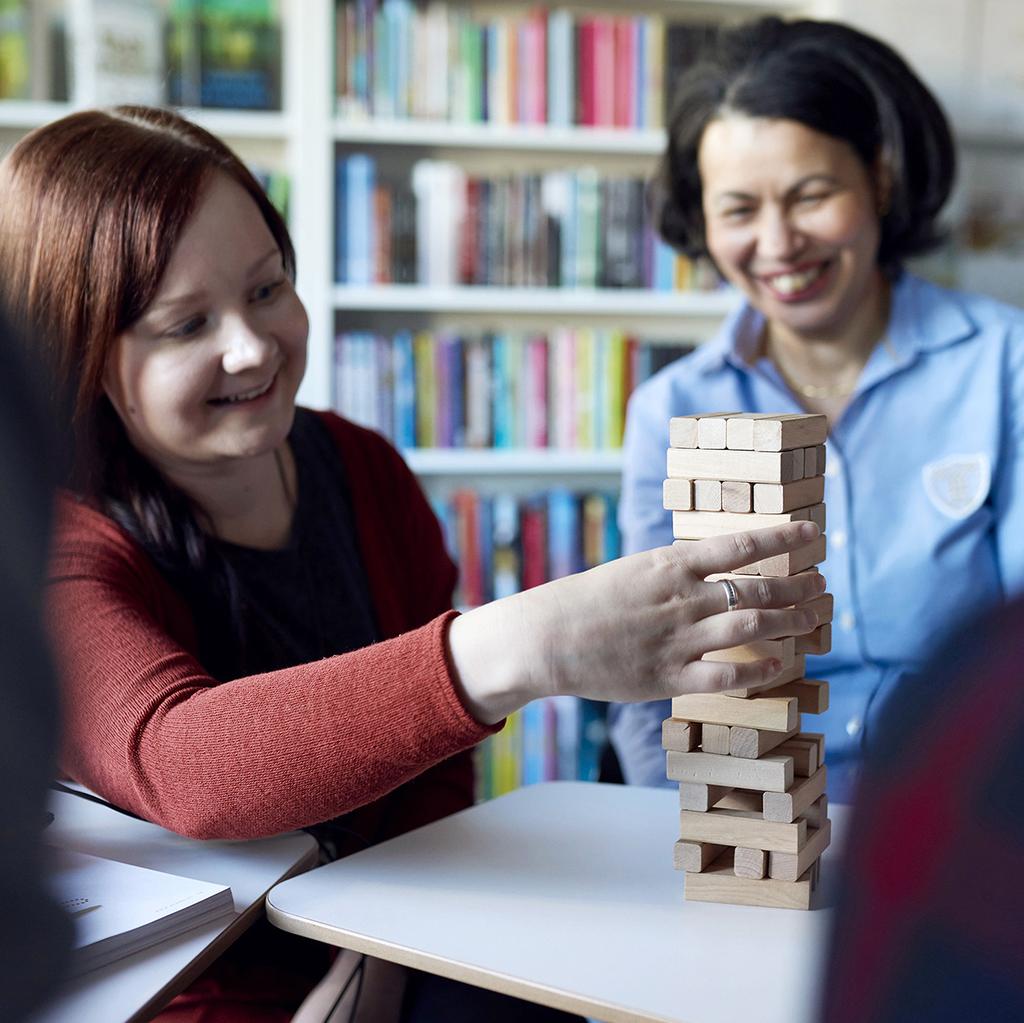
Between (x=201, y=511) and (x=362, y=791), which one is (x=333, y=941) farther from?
(x=201, y=511)

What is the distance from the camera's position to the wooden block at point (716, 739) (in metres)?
0.98

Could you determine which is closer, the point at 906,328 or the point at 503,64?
the point at 906,328

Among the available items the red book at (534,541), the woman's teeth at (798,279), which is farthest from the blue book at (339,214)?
the woman's teeth at (798,279)

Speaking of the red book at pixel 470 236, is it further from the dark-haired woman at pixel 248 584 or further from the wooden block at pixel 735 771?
the wooden block at pixel 735 771

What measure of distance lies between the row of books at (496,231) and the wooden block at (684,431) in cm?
208

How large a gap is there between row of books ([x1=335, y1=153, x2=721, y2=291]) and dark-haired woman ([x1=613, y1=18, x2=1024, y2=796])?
0.98 meters

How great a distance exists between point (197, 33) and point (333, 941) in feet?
7.99

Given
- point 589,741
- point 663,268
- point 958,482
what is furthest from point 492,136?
point 958,482

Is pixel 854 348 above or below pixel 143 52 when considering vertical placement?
below

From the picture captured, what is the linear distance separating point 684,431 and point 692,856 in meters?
0.34

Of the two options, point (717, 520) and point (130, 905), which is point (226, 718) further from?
point (717, 520)

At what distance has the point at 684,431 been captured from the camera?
99cm

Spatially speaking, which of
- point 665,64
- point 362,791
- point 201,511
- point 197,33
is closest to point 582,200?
point 665,64

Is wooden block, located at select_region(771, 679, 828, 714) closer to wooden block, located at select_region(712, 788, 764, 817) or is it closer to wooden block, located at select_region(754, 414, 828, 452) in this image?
wooden block, located at select_region(712, 788, 764, 817)
